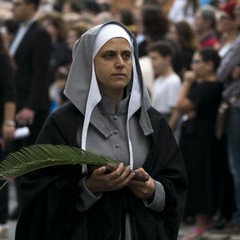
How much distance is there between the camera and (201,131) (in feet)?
34.1

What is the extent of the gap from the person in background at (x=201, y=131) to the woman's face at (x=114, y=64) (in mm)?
Result: 4480

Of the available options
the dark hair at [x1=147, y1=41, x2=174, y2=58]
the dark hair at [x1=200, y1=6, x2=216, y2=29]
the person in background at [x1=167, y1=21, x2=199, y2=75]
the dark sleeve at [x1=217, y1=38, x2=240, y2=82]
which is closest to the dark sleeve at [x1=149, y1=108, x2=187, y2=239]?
the dark sleeve at [x1=217, y1=38, x2=240, y2=82]

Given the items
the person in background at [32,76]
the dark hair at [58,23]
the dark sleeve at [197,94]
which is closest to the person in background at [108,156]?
the dark sleeve at [197,94]

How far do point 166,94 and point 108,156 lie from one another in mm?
5336

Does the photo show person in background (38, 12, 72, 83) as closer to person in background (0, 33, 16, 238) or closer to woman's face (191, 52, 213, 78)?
woman's face (191, 52, 213, 78)

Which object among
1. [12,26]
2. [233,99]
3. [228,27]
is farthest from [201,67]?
[12,26]

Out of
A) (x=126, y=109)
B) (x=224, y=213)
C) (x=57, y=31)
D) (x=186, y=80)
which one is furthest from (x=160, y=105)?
(x=126, y=109)

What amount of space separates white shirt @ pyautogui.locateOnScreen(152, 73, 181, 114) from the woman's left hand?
5327mm

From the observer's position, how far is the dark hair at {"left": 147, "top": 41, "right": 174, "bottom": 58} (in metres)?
11.1

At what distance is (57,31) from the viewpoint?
1452 cm

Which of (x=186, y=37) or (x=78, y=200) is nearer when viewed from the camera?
(x=78, y=200)

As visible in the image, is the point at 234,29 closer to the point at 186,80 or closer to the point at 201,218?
the point at 186,80

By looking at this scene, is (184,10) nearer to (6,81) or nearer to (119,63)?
(6,81)

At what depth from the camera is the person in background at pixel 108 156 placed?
5.69m
